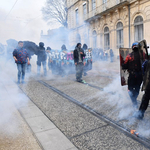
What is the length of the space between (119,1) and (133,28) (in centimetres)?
295

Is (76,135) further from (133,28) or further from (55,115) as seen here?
(133,28)

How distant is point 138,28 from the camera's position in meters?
15.6

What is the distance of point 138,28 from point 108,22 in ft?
11.7

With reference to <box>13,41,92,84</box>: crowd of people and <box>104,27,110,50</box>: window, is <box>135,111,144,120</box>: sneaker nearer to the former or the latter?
<box>13,41,92,84</box>: crowd of people

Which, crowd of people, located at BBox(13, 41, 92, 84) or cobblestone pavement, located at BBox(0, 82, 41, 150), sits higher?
crowd of people, located at BBox(13, 41, 92, 84)

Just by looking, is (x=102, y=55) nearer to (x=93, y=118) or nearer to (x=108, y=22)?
(x=108, y=22)

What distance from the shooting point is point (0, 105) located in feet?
12.5

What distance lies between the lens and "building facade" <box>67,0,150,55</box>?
44.8ft

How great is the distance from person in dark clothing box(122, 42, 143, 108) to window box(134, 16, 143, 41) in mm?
12939

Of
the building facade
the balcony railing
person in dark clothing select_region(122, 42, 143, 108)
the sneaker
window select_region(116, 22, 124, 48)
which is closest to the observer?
the sneaker

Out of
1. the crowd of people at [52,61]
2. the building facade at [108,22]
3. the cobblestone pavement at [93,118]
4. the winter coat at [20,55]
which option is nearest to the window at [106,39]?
the building facade at [108,22]

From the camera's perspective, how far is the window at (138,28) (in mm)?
15242

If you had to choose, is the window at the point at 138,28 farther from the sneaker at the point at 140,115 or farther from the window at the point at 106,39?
the sneaker at the point at 140,115

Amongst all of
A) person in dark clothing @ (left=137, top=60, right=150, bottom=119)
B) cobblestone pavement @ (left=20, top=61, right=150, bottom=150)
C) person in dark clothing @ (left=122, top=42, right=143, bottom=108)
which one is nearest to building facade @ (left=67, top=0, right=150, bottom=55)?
cobblestone pavement @ (left=20, top=61, right=150, bottom=150)
